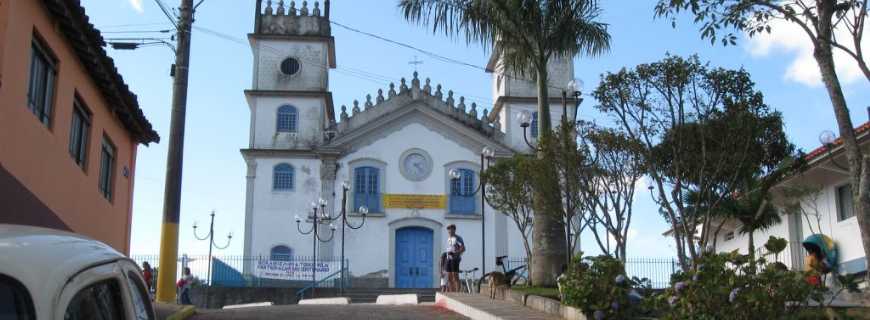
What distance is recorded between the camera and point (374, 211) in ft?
119

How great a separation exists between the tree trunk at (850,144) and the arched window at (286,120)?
28768mm

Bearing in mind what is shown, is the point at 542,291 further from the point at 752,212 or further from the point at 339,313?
the point at 752,212

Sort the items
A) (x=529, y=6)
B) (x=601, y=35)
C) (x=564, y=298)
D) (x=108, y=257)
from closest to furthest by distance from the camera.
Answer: (x=108, y=257) → (x=564, y=298) → (x=529, y=6) → (x=601, y=35)

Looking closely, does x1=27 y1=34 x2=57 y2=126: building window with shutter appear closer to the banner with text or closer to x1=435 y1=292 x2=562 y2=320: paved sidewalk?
x1=435 y1=292 x2=562 y2=320: paved sidewalk

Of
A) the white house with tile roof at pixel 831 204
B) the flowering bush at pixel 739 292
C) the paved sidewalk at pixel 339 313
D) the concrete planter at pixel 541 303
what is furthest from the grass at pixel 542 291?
the white house with tile roof at pixel 831 204

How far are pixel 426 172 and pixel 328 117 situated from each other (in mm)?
5435

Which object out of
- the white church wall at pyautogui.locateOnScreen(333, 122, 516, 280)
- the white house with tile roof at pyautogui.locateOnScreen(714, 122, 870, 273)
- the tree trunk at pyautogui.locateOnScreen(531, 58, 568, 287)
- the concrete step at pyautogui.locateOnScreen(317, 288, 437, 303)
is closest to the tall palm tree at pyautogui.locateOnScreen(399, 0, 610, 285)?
the tree trunk at pyautogui.locateOnScreen(531, 58, 568, 287)

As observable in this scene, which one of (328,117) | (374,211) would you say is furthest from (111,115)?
(328,117)

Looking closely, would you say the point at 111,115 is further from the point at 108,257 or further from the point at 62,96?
the point at 108,257

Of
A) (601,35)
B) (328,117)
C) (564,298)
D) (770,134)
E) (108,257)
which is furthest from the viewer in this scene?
(328,117)

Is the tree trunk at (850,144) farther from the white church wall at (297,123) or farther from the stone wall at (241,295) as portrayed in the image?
the white church wall at (297,123)

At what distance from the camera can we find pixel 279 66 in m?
37.3

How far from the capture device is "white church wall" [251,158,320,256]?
3516 centimetres

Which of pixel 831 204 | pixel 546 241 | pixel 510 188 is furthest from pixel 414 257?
pixel 546 241
